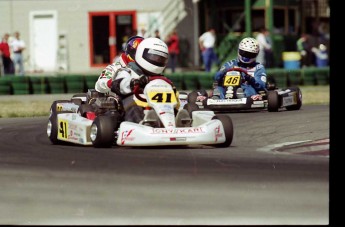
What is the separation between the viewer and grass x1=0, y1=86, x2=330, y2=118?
57.9ft

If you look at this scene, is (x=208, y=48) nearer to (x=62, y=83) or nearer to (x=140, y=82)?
(x=62, y=83)

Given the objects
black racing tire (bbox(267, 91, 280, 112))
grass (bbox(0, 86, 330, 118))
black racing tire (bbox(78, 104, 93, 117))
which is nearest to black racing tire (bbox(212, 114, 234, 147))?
black racing tire (bbox(78, 104, 93, 117))

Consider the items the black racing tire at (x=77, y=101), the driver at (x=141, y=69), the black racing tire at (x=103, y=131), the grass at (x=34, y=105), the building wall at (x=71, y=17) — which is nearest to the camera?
the black racing tire at (x=103, y=131)

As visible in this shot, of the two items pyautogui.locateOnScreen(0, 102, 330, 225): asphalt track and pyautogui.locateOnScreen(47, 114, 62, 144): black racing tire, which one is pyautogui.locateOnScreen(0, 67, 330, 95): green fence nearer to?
pyautogui.locateOnScreen(0, 102, 330, 225): asphalt track

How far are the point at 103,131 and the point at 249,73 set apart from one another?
21.9ft

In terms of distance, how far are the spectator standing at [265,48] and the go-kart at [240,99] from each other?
42.3ft

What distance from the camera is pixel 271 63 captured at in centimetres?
3178

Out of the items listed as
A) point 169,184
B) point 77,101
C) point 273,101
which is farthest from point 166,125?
point 273,101

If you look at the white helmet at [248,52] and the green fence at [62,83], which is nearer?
the white helmet at [248,52]

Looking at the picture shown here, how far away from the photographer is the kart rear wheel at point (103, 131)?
36.0 feet

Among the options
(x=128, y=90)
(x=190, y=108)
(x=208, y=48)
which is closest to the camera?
(x=128, y=90)

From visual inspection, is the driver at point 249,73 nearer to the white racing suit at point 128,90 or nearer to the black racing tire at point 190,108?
the black racing tire at point 190,108

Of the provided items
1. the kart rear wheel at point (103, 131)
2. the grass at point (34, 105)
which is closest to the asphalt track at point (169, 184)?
the kart rear wheel at point (103, 131)

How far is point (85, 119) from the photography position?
1162 centimetres
